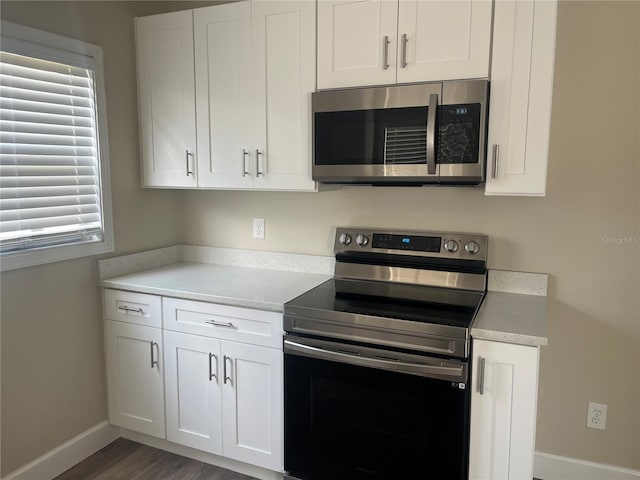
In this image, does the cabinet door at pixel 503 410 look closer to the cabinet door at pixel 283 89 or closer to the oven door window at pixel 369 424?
the oven door window at pixel 369 424

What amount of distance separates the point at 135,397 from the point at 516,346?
188 cm

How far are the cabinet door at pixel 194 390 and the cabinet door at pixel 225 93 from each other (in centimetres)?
81

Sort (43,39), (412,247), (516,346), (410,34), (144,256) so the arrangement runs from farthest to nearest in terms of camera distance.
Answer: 1. (144,256)
2. (412,247)
3. (43,39)
4. (410,34)
5. (516,346)

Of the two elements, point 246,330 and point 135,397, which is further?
point 135,397

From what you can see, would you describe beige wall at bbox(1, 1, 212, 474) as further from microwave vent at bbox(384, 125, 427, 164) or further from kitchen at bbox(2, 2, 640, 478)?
microwave vent at bbox(384, 125, 427, 164)

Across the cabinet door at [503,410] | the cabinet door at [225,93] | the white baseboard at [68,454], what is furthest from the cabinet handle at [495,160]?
the white baseboard at [68,454]

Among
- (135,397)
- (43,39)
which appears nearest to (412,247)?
(135,397)

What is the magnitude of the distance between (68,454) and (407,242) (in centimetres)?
197

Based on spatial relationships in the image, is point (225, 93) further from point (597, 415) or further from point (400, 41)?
point (597, 415)

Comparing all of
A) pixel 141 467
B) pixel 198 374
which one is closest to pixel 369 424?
pixel 198 374

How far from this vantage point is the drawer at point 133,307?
2391mm

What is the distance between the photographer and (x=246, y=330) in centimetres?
219

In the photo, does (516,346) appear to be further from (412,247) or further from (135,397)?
(135,397)

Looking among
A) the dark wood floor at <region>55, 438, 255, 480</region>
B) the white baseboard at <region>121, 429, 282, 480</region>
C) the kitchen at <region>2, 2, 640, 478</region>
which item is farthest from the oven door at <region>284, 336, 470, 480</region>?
the kitchen at <region>2, 2, 640, 478</region>
